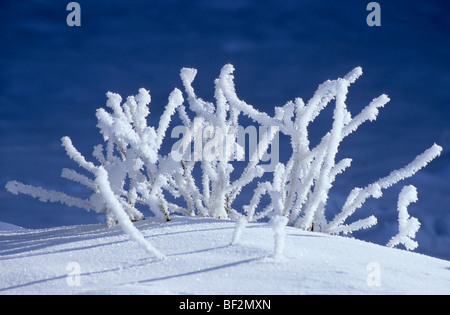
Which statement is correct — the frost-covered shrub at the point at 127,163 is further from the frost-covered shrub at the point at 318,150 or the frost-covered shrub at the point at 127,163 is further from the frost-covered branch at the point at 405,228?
the frost-covered branch at the point at 405,228

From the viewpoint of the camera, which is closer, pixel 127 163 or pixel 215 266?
pixel 215 266

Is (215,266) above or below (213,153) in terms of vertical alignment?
below

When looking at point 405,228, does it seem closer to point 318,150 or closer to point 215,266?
point 318,150

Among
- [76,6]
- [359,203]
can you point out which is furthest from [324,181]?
[76,6]

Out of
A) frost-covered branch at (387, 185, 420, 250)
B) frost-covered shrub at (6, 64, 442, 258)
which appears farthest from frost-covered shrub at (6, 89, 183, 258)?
frost-covered branch at (387, 185, 420, 250)

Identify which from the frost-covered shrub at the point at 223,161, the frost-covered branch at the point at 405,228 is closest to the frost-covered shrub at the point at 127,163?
the frost-covered shrub at the point at 223,161

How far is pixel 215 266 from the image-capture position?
5.13 ft

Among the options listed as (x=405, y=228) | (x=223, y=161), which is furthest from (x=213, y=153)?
(x=405, y=228)

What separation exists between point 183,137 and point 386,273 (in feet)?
4.43

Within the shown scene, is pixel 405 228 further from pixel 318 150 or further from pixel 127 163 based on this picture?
pixel 127 163

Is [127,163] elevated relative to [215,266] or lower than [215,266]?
elevated

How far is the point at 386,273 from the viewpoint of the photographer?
157 centimetres

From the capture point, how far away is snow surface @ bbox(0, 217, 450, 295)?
1.39m
